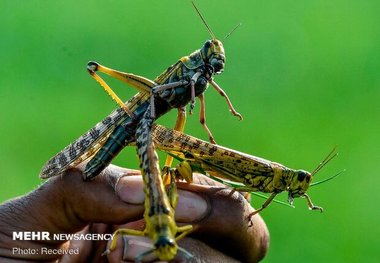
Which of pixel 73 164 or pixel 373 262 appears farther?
pixel 373 262

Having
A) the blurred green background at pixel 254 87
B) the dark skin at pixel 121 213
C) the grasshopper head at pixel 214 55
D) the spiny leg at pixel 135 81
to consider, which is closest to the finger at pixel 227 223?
the dark skin at pixel 121 213

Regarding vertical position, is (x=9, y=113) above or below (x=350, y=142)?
above

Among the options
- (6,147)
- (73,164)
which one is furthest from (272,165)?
(6,147)

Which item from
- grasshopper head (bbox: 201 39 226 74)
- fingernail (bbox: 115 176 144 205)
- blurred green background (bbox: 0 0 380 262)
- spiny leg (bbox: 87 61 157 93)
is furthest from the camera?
blurred green background (bbox: 0 0 380 262)

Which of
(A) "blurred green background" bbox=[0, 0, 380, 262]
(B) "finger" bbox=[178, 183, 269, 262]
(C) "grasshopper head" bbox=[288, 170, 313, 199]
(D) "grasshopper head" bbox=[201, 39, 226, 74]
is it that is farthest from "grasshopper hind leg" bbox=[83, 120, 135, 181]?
(A) "blurred green background" bbox=[0, 0, 380, 262]

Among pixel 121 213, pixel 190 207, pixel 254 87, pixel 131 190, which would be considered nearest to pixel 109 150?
pixel 131 190

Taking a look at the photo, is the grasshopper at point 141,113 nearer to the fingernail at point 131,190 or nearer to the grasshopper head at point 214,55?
the grasshopper head at point 214,55

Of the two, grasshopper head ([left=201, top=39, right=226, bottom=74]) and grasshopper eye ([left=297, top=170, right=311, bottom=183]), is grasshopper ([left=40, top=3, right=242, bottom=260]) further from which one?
grasshopper eye ([left=297, top=170, right=311, bottom=183])

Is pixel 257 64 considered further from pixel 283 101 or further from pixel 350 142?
pixel 350 142

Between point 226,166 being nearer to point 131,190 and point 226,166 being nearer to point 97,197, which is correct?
point 131,190
